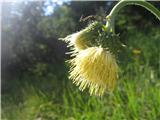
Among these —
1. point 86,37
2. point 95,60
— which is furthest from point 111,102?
point 95,60

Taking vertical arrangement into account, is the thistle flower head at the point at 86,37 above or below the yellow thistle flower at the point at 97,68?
above

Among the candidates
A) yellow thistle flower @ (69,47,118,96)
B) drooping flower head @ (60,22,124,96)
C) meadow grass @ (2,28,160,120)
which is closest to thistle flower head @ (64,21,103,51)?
drooping flower head @ (60,22,124,96)

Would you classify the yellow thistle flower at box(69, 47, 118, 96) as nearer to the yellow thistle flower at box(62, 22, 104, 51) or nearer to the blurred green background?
the yellow thistle flower at box(62, 22, 104, 51)

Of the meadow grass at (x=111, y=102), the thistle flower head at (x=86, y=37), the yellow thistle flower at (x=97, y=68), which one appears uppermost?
the thistle flower head at (x=86, y=37)

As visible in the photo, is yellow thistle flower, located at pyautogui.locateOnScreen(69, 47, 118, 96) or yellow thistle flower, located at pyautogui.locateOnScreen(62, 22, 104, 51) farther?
yellow thistle flower, located at pyautogui.locateOnScreen(62, 22, 104, 51)

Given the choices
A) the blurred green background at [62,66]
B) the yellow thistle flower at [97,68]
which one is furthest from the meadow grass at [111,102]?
the yellow thistle flower at [97,68]

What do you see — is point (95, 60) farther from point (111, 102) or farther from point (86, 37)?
point (111, 102)

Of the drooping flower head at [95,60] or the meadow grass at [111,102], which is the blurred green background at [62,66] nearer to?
the meadow grass at [111,102]

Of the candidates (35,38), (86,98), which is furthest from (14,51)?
(86,98)
